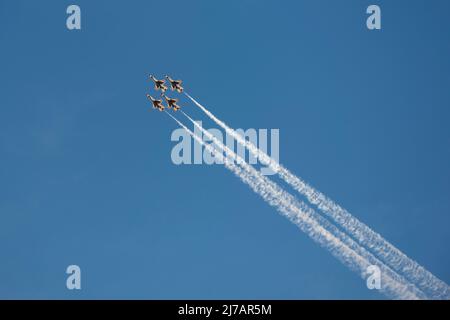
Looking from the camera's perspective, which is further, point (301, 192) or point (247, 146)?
point (247, 146)

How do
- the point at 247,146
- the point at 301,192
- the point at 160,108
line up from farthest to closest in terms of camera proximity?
1. the point at 160,108
2. the point at 247,146
3. the point at 301,192

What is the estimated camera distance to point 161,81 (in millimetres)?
90812
